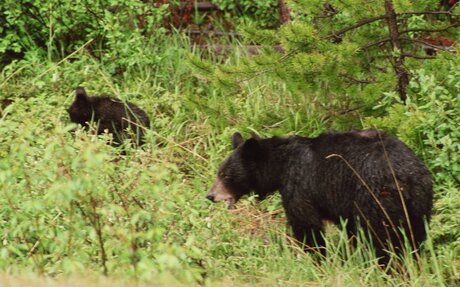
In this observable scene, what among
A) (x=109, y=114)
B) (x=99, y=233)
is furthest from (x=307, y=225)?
(x=109, y=114)

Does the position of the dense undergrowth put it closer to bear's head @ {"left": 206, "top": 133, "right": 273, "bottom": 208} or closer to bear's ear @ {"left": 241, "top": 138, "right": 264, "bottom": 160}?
bear's head @ {"left": 206, "top": 133, "right": 273, "bottom": 208}

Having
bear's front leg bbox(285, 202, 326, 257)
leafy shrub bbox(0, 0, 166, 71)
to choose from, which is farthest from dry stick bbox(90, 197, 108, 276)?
leafy shrub bbox(0, 0, 166, 71)

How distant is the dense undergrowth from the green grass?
0.05 feet

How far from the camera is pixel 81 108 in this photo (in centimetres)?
980

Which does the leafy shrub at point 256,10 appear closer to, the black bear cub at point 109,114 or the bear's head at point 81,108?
the black bear cub at point 109,114

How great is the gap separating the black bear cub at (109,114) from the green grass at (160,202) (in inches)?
8.8

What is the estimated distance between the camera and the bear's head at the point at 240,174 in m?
7.52

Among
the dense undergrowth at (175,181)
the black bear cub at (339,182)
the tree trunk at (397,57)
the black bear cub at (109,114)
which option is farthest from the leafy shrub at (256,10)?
the black bear cub at (339,182)

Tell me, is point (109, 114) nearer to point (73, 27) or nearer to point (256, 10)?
point (73, 27)

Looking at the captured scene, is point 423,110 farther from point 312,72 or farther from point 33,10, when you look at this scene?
point 33,10

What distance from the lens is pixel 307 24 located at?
8.76 meters

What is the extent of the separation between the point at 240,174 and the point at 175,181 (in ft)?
2.97

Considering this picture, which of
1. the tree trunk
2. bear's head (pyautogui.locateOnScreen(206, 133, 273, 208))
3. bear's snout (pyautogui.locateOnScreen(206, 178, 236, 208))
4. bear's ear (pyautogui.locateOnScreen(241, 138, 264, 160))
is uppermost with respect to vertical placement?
the tree trunk

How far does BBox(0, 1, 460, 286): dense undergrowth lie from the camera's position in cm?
567
